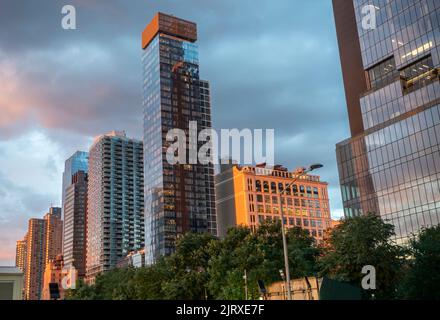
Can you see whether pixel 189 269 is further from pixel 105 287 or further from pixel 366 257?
pixel 105 287

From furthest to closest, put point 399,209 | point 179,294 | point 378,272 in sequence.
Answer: point 399,209 → point 179,294 → point 378,272

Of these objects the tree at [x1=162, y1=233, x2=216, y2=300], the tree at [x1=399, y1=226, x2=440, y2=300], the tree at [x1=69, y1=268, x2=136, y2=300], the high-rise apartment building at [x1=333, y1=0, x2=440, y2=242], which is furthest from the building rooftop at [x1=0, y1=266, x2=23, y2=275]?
the high-rise apartment building at [x1=333, y1=0, x2=440, y2=242]

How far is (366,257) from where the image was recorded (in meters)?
51.8

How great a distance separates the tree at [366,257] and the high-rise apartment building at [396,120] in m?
38.7

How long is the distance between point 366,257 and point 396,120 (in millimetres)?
54516

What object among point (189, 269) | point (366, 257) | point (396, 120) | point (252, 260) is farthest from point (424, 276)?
point (396, 120)

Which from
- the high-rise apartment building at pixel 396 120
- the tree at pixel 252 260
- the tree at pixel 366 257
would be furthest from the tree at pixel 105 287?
the high-rise apartment building at pixel 396 120

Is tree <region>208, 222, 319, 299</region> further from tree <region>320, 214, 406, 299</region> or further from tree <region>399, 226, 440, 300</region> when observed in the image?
tree <region>399, 226, 440, 300</region>

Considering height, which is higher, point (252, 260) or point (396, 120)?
point (396, 120)

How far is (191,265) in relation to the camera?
71.6 metres

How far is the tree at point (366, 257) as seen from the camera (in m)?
51.9

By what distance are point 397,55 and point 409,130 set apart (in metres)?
17.3
